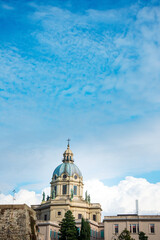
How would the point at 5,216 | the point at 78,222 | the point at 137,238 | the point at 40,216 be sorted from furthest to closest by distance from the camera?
the point at 40,216 < the point at 78,222 < the point at 137,238 < the point at 5,216

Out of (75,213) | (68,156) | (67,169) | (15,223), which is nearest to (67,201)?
(75,213)

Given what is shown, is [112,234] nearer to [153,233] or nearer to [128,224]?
[128,224]

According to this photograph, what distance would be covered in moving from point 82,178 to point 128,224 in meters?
26.3

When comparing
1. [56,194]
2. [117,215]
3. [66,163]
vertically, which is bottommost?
[117,215]

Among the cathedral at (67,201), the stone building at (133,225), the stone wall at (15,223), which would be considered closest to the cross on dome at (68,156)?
the cathedral at (67,201)

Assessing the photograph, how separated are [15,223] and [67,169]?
2446 inches

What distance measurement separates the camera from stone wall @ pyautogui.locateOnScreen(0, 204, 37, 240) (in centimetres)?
3194

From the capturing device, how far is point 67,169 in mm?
94438

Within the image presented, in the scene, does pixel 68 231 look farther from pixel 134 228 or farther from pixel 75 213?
pixel 75 213

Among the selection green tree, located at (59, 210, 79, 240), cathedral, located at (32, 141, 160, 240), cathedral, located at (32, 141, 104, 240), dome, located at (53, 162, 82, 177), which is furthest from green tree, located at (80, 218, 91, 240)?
dome, located at (53, 162, 82, 177)

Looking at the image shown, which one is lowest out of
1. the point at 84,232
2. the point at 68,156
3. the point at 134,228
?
the point at 84,232

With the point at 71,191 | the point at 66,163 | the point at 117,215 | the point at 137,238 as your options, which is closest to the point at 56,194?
the point at 71,191

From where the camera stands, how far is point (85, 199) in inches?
3681

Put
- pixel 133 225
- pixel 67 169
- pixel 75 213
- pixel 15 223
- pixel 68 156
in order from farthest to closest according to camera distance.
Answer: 1. pixel 68 156
2. pixel 67 169
3. pixel 75 213
4. pixel 133 225
5. pixel 15 223
